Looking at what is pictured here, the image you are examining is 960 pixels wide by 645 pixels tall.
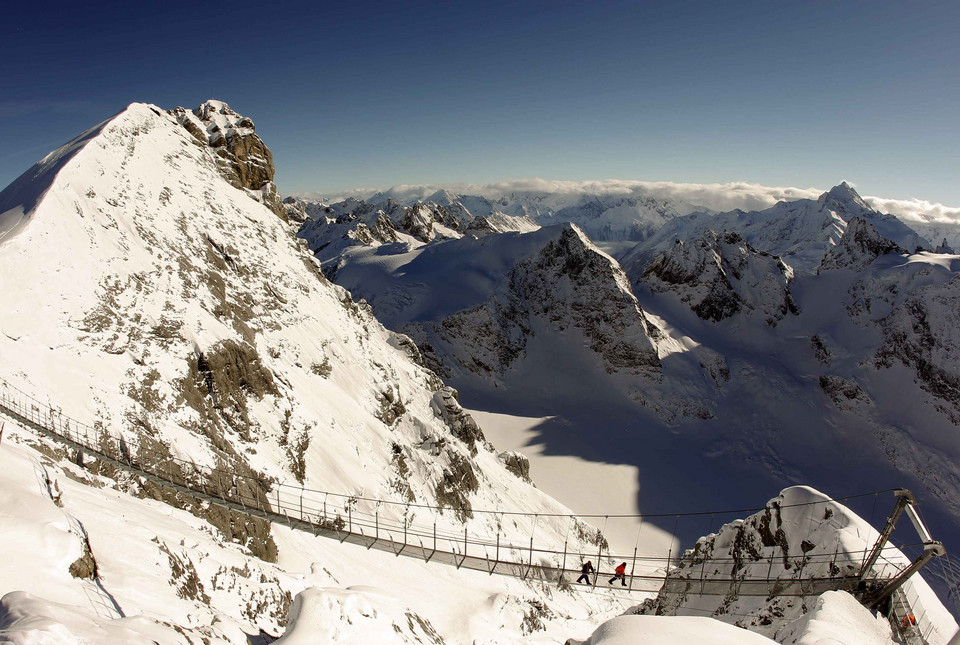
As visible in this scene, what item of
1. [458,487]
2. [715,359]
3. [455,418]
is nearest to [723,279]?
[715,359]

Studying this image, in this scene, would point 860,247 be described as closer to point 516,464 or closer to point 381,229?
point 516,464

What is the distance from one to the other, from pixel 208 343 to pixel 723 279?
105 meters

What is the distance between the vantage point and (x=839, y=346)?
9131 cm

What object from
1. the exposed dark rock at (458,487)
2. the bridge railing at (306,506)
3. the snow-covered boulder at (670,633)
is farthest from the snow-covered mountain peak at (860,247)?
the snow-covered boulder at (670,633)

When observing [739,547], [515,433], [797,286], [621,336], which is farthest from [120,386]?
[797,286]

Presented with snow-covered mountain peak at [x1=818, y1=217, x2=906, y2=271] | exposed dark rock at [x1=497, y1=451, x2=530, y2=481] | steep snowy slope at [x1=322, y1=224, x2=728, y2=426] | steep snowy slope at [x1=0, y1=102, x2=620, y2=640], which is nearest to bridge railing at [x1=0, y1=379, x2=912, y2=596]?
steep snowy slope at [x1=0, y1=102, x2=620, y2=640]

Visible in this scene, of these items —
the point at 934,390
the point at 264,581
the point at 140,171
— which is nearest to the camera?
the point at 264,581

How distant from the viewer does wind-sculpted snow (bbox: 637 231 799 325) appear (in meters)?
102

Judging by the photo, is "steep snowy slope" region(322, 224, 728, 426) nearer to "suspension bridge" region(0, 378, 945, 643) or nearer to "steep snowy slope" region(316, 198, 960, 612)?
"steep snowy slope" region(316, 198, 960, 612)

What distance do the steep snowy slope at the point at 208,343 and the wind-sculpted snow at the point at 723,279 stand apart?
72313mm

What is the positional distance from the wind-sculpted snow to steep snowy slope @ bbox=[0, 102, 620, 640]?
72.3 metres

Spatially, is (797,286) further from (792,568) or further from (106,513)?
(106,513)

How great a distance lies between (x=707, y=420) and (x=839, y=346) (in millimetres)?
36183

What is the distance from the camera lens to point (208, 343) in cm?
2880
